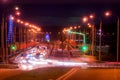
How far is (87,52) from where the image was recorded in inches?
4476

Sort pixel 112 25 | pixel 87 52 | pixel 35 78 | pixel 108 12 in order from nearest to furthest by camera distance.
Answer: pixel 35 78, pixel 108 12, pixel 87 52, pixel 112 25

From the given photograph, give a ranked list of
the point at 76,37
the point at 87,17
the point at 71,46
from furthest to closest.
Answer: the point at 76,37
the point at 71,46
the point at 87,17

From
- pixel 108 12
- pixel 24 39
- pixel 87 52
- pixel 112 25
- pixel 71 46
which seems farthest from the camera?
pixel 24 39

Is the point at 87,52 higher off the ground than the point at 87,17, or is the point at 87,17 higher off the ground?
the point at 87,17

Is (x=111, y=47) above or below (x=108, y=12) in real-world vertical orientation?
below

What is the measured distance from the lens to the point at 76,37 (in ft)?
642

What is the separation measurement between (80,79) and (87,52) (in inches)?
2879

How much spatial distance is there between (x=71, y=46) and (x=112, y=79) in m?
110

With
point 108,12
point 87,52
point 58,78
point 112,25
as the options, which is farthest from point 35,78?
point 112,25

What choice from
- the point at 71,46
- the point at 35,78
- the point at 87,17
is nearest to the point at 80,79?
the point at 35,78

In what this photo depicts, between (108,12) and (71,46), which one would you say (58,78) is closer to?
(108,12)

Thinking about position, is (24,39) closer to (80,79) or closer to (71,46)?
(71,46)

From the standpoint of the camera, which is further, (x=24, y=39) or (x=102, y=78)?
(x=24, y=39)

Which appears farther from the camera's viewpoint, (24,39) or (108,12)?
(24,39)
